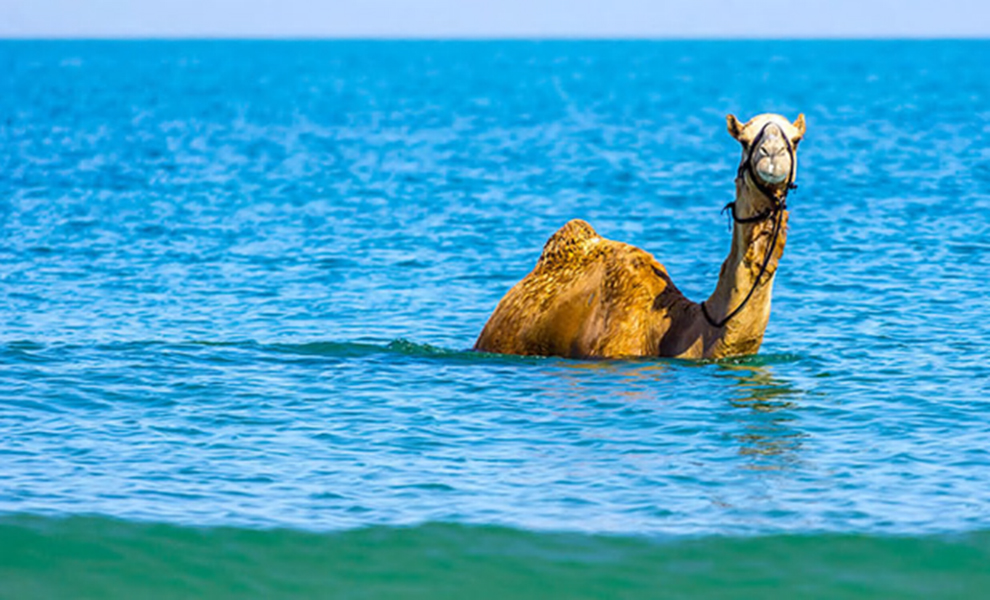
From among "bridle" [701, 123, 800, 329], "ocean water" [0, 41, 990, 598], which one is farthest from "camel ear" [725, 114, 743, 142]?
"ocean water" [0, 41, 990, 598]

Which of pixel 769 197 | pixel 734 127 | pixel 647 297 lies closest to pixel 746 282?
pixel 769 197

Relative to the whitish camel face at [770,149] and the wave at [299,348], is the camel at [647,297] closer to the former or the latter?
the whitish camel face at [770,149]

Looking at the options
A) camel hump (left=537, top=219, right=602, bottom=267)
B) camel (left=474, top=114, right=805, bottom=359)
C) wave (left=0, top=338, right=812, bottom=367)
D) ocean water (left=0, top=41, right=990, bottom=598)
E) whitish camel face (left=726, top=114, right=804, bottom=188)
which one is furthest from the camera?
wave (left=0, top=338, right=812, bottom=367)

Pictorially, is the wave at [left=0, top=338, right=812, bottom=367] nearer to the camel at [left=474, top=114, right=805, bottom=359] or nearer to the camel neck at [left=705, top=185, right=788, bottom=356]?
the camel at [left=474, top=114, right=805, bottom=359]

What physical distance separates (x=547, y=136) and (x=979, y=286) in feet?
138

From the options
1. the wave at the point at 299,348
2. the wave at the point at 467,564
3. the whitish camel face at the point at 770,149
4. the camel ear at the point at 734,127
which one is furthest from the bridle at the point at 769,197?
the wave at the point at 467,564

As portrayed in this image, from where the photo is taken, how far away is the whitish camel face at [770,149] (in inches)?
481

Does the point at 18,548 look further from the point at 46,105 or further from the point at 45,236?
the point at 46,105

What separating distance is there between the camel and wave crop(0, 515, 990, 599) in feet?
11.7

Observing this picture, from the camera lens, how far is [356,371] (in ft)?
49.3

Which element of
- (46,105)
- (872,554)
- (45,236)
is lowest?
(872,554)

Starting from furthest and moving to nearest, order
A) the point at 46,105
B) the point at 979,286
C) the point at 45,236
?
1. the point at 46,105
2. the point at 45,236
3. the point at 979,286

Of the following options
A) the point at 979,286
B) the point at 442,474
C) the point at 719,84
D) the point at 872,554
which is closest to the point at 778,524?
the point at 872,554

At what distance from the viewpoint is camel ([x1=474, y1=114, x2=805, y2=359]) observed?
12.7 metres
